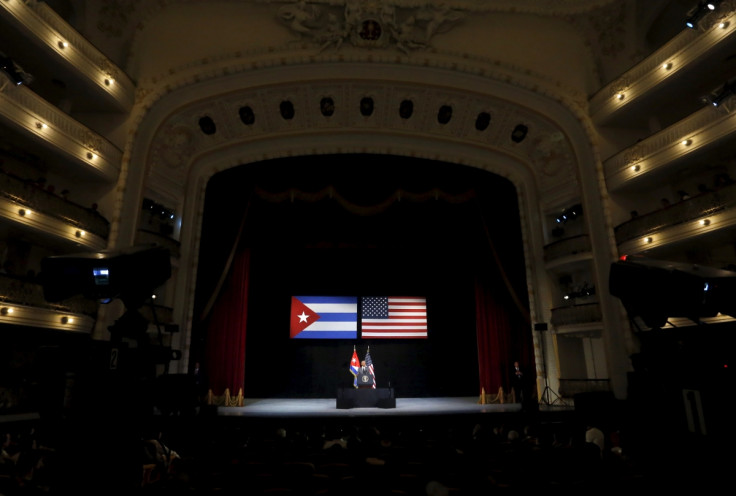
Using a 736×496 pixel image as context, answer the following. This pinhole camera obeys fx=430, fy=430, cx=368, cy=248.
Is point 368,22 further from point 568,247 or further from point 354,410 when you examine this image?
point 354,410

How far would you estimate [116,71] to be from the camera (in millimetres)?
10836

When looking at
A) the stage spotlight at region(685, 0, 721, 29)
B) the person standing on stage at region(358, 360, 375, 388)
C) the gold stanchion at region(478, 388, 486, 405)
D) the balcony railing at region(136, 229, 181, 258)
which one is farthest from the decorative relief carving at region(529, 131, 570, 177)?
the balcony railing at region(136, 229, 181, 258)

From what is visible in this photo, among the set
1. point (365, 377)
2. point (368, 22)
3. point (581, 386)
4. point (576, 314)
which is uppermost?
point (368, 22)

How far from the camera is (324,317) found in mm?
15586

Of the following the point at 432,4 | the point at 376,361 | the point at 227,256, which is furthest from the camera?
the point at 376,361

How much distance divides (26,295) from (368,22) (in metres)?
10.3

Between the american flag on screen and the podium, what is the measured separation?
127 inches

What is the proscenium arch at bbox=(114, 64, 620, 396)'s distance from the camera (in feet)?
38.7

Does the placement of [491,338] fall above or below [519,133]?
below

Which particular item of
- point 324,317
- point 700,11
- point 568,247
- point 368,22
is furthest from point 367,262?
point 700,11

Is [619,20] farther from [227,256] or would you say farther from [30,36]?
[30,36]

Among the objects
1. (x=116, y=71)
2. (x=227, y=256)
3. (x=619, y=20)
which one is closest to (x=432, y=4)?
(x=619, y=20)

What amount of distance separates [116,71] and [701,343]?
503 inches

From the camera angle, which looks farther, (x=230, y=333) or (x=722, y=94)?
(x=230, y=333)
